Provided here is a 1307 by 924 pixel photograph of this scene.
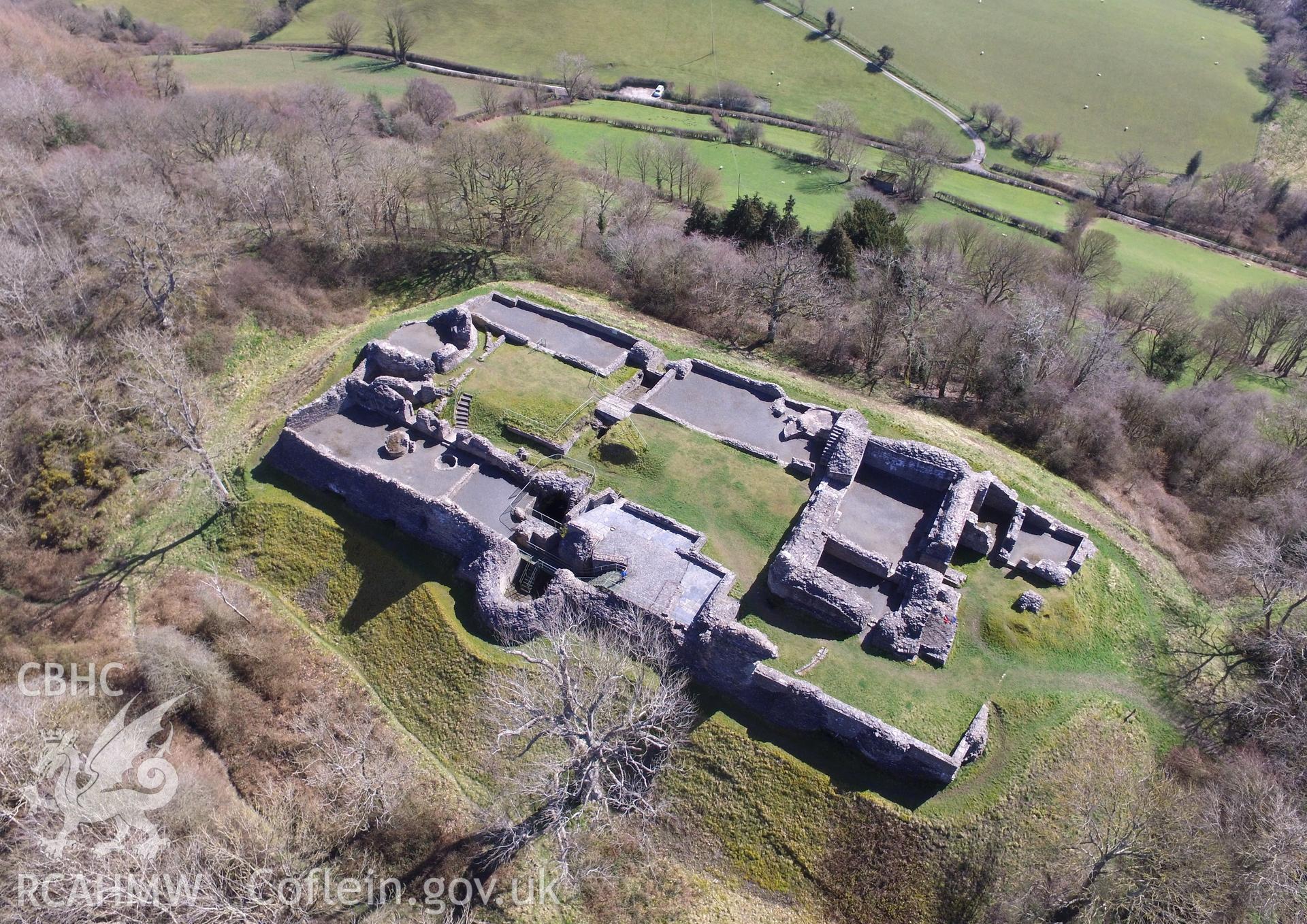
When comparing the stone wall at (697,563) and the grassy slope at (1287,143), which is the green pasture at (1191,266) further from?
the stone wall at (697,563)

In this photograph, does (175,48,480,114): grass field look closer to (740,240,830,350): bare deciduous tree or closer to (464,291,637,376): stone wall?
(464,291,637,376): stone wall

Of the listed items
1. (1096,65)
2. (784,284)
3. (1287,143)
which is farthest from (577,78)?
(1287,143)

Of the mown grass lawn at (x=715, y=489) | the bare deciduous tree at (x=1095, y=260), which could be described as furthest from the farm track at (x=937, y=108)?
the mown grass lawn at (x=715, y=489)

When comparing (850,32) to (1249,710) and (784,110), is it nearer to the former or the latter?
(784,110)

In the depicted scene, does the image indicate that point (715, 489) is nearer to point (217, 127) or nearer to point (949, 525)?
point (949, 525)

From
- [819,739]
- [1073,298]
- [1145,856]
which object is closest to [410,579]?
[819,739]
